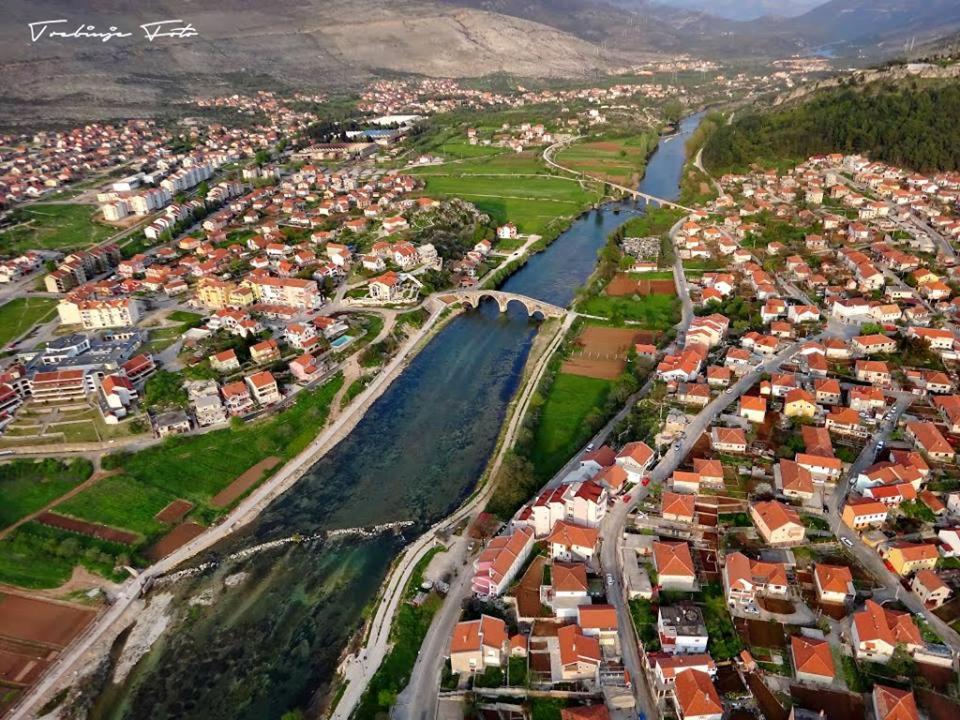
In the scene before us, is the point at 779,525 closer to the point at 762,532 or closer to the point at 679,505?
the point at 762,532

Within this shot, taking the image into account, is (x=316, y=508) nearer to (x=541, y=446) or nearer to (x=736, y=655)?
(x=541, y=446)

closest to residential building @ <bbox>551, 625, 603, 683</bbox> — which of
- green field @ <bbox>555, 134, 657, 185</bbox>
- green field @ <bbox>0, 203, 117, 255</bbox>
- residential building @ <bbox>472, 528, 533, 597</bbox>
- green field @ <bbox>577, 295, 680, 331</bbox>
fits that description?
residential building @ <bbox>472, 528, 533, 597</bbox>

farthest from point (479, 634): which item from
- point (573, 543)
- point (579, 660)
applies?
point (573, 543)

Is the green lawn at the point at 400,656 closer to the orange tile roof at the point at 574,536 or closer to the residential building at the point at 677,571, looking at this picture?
the orange tile roof at the point at 574,536

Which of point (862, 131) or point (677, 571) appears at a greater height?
point (862, 131)

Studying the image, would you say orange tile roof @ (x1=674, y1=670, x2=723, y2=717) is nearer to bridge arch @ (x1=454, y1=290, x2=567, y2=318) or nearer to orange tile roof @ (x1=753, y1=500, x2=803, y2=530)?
orange tile roof @ (x1=753, y1=500, x2=803, y2=530)

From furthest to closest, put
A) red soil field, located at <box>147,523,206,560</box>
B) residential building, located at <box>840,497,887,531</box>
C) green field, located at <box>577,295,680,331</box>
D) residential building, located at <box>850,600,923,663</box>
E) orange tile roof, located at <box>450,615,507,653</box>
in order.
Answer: green field, located at <box>577,295,680,331</box> < red soil field, located at <box>147,523,206,560</box> < residential building, located at <box>840,497,887,531</box> < orange tile roof, located at <box>450,615,507,653</box> < residential building, located at <box>850,600,923,663</box>
